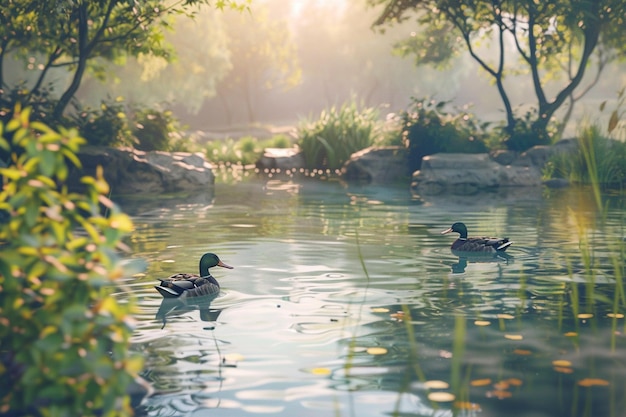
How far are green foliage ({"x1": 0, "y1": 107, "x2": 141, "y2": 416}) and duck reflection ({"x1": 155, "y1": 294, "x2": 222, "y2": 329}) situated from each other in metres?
4.33

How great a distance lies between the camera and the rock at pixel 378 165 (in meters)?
27.3

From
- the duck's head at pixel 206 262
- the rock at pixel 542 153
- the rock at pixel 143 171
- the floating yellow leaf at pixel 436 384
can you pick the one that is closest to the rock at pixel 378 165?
the rock at pixel 542 153

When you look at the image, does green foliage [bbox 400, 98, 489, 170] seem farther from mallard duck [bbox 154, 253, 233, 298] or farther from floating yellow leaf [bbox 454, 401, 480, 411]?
floating yellow leaf [bbox 454, 401, 480, 411]

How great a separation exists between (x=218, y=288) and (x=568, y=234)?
661cm

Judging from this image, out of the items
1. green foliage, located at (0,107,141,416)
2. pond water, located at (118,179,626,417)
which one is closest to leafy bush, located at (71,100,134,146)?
pond water, located at (118,179,626,417)

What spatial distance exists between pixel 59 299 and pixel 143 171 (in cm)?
2022

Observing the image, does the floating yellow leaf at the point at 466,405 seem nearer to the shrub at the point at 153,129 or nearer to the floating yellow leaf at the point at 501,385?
the floating yellow leaf at the point at 501,385

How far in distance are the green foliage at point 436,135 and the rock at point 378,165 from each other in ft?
1.07

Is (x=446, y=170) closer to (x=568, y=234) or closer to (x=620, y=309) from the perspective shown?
(x=568, y=234)


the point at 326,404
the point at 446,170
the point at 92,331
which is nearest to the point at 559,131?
the point at 446,170

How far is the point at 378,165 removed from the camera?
27547 mm

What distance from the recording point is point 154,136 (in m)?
27.3

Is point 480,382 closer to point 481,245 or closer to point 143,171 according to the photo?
point 481,245

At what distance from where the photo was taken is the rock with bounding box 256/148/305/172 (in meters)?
31.2
